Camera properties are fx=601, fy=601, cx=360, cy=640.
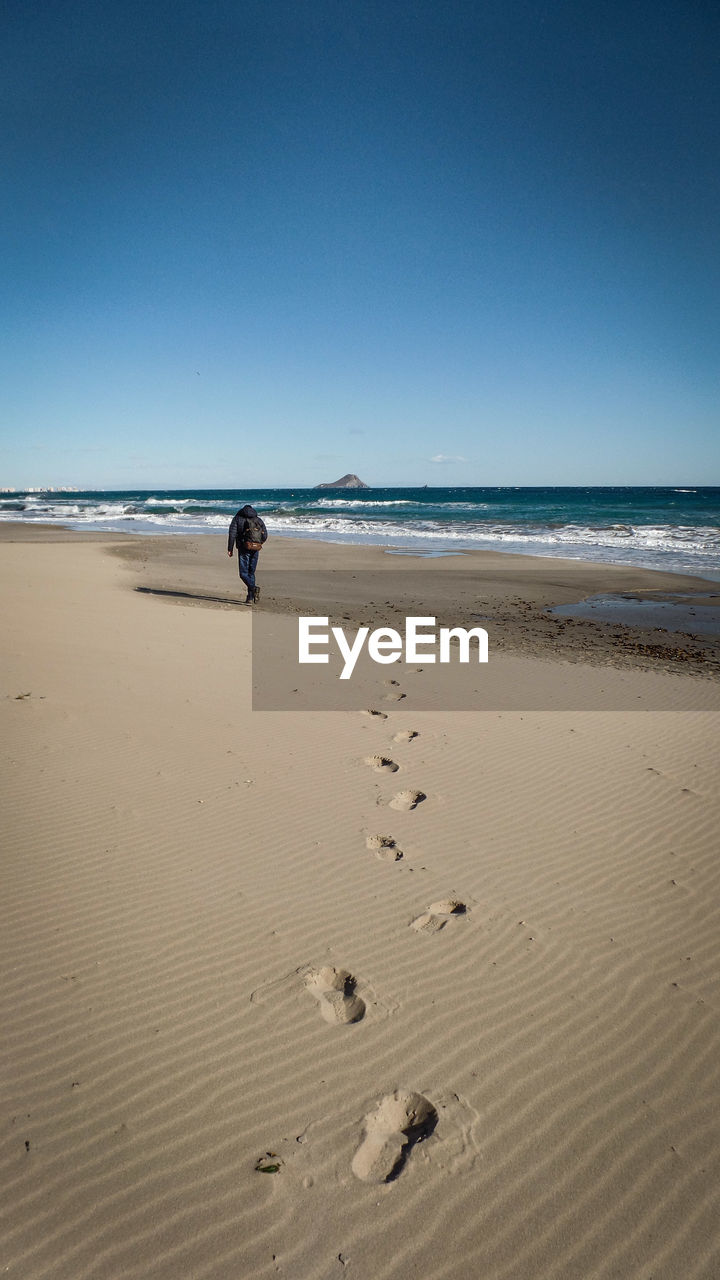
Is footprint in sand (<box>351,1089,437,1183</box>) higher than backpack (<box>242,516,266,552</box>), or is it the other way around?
backpack (<box>242,516,266,552</box>)

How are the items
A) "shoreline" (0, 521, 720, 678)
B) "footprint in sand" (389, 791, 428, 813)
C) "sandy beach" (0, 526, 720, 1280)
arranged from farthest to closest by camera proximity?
1. "shoreline" (0, 521, 720, 678)
2. "footprint in sand" (389, 791, 428, 813)
3. "sandy beach" (0, 526, 720, 1280)

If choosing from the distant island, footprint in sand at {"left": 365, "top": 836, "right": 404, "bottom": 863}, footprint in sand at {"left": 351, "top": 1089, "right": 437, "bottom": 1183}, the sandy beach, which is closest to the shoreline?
the sandy beach

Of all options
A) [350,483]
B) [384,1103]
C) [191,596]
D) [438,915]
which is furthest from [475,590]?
[350,483]

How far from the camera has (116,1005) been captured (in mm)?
2805

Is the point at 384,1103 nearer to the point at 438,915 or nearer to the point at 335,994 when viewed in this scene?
the point at 335,994

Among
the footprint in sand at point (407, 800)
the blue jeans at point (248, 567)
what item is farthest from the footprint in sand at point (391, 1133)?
the blue jeans at point (248, 567)

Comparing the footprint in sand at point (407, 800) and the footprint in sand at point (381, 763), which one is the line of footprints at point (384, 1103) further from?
the footprint in sand at point (381, 763)

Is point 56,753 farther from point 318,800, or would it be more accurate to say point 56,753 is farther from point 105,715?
point 318,800

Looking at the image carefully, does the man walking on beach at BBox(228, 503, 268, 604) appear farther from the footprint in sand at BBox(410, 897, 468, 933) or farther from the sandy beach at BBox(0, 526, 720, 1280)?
the footprint in sand at BBox(410, 897, 468, 933)

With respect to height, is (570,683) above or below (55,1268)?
above

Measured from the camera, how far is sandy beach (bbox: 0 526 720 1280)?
2.02m

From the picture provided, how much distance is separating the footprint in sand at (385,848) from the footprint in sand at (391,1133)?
5.47 feet

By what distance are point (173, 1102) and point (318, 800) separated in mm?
2545

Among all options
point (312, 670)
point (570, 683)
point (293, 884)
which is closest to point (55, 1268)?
point (293, 884)
